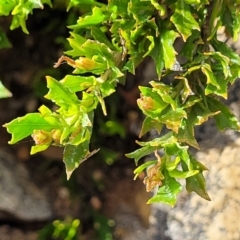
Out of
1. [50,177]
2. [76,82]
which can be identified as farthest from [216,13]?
[50,177]

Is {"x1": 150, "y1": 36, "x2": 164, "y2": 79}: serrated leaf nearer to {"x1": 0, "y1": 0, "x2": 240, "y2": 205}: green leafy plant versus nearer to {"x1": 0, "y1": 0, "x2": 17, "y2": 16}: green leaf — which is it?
{"x1": 0, "y1": 0, "x2": 240, "y2": 205}: green leafy plant

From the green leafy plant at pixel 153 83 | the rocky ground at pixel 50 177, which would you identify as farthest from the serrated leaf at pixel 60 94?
the rocky ground at pixel 50 177

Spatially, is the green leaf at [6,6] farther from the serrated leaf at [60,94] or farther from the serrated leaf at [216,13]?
the serrated leaf at [216,13]

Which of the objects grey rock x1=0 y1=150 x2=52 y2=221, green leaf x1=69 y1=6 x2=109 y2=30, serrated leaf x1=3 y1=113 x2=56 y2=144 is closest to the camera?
serrated leaf x1=3 y1=113 x2=56 y2=144

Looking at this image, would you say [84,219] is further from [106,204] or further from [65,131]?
[65,131]

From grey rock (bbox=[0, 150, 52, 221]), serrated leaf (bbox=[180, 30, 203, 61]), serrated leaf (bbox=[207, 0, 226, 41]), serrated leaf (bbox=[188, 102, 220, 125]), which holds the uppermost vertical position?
serrated leaf (bbox=[207, 0, 226, 41])

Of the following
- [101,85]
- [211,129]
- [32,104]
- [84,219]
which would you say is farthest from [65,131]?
[84,219]

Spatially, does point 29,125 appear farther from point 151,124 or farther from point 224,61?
point 224,61

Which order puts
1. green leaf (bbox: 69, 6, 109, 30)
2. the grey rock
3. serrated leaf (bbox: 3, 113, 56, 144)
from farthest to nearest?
the grey rock
green leaf (bbox: 69, 6, 109, 30)
serrated leaf (bbox: 3, 113, 56, 144)

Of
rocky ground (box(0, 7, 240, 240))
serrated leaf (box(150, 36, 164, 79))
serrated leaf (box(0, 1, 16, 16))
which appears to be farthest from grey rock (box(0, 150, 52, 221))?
serrated leaf (box(150, 36, 164, 79))
